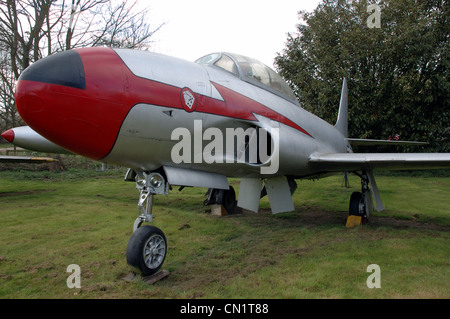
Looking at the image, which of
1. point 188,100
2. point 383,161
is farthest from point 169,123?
point 383,161

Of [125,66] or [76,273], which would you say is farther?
[76,273]

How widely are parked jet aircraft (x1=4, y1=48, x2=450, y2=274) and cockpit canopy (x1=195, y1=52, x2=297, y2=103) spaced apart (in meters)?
0.02

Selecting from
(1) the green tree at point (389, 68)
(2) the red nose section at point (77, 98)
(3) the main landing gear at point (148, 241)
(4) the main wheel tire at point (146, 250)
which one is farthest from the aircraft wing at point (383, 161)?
(1) the green tree at point (389, 68)

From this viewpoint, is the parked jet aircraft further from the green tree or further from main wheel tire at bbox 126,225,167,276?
the green tree

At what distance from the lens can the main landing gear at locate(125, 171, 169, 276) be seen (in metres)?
3.03

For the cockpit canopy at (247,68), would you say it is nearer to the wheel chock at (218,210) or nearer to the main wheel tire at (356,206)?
the main wheel tire at (356,206)

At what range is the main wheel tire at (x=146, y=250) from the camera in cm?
302

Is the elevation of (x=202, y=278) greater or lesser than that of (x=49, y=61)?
lesser

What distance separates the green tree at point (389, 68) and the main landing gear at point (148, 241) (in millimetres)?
15798

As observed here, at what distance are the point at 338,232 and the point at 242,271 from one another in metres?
2.62

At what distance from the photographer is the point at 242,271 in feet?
11.7

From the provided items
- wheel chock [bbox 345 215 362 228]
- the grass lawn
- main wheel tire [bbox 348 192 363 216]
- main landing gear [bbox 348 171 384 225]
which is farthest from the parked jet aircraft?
wheel chock [bbox 345 215 362 228]
